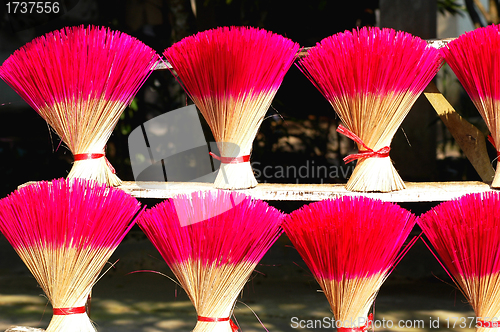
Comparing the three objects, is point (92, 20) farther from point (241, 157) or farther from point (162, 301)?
point (241, 157)

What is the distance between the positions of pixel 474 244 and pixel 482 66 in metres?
0.39

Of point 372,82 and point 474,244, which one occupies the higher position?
point 372,82

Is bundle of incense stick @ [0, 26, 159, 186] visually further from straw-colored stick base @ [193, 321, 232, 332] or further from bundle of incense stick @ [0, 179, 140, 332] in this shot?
straw-colored stick base @ [193, 321, 232, 332]

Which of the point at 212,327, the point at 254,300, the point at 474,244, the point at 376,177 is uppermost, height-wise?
the point at 376,177

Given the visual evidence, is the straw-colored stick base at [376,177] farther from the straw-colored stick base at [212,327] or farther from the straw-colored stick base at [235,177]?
the straw-colored stick base at [212,327]

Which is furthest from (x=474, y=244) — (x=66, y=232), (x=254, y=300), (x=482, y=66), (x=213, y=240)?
(x=254, y=300)

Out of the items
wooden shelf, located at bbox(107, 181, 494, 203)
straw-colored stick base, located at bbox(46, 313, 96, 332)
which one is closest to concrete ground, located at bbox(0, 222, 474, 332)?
wooden shelf, located at bbox(107, 181, 494, 203)

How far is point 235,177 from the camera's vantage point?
3.75 ft

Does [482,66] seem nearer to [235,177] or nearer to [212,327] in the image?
[235,177]

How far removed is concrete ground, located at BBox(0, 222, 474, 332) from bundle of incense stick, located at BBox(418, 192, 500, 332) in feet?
2.30

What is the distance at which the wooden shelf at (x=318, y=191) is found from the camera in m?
1.09

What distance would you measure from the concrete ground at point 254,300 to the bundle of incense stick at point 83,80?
0.84 meters

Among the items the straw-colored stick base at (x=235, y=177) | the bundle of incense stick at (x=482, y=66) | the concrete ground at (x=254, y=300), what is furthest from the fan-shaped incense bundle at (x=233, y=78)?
the concrete ground at (x=254, y=300)

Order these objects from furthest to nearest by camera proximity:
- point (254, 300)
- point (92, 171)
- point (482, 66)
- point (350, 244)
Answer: point (254, 300), point (92, 171), point (482, 66), point (350, 244)
